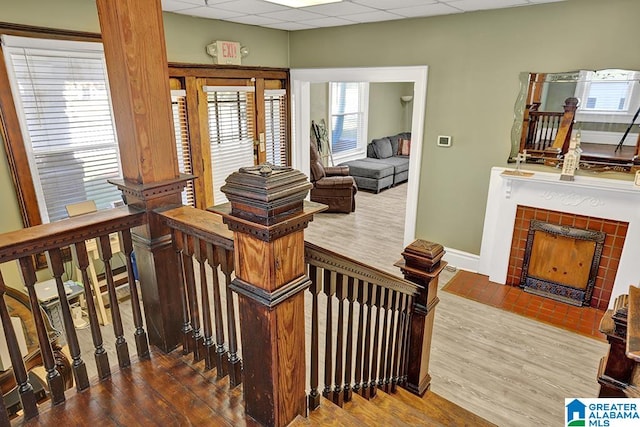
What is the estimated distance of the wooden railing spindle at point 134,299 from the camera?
1581mm

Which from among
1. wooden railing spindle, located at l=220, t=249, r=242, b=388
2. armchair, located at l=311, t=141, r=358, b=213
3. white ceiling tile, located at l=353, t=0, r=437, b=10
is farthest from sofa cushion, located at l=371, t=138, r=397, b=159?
wooden railing spindle, located at l=220, t=249, r=242, b=388

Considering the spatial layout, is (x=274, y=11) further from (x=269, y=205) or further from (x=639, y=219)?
(x=639, y=219)

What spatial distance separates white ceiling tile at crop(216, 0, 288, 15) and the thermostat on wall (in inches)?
82.9

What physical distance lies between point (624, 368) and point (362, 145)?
750 cm

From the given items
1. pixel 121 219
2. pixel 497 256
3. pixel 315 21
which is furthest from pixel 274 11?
pixel 497 256

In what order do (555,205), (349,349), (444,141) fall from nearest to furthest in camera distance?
(349,349) → (555,205) → (444,141)

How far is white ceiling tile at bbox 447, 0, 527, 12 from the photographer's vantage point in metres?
3.34

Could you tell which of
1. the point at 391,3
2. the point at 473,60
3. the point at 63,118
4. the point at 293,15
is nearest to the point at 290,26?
the point at 293,15

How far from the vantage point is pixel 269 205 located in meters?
1.03

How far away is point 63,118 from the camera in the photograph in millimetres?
3234

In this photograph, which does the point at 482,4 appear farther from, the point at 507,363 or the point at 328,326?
the point at 328,326

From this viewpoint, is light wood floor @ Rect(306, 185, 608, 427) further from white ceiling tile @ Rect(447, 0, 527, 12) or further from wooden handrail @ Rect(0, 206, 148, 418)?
white ceiling tile @ Rect(447, 0, 527, 12)

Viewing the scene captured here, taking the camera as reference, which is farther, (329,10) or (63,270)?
(329,10)

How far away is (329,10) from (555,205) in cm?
289
